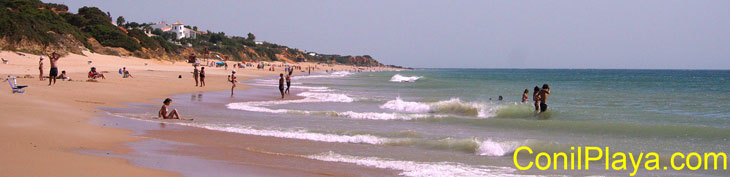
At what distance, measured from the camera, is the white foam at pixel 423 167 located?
6.97 m

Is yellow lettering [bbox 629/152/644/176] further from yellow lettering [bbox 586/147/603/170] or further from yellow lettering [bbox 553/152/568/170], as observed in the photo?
yellow lettering [bbox 553/152/568/170]

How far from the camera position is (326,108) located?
55.4 feet

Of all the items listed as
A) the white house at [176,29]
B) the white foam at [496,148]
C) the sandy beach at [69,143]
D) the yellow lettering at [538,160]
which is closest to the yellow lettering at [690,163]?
the yellow lettering at [538,160]

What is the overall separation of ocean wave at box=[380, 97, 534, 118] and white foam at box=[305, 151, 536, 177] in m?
7.73

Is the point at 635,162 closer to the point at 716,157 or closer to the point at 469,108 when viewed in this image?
the point at 716,157

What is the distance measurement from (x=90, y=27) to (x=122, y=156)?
194 feet

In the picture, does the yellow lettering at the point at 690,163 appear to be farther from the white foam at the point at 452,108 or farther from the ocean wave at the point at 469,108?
the white foam at the point at 452,108

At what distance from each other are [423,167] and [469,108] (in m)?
9.16

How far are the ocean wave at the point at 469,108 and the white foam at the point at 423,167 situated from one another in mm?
7728

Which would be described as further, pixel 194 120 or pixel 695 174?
pixel 194 120

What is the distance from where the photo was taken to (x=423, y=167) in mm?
7336

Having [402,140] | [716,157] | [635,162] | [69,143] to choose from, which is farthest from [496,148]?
[69,143]

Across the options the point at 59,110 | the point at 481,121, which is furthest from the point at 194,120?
the point at 481,121

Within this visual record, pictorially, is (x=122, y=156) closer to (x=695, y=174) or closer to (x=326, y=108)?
(x=695, y=174)
